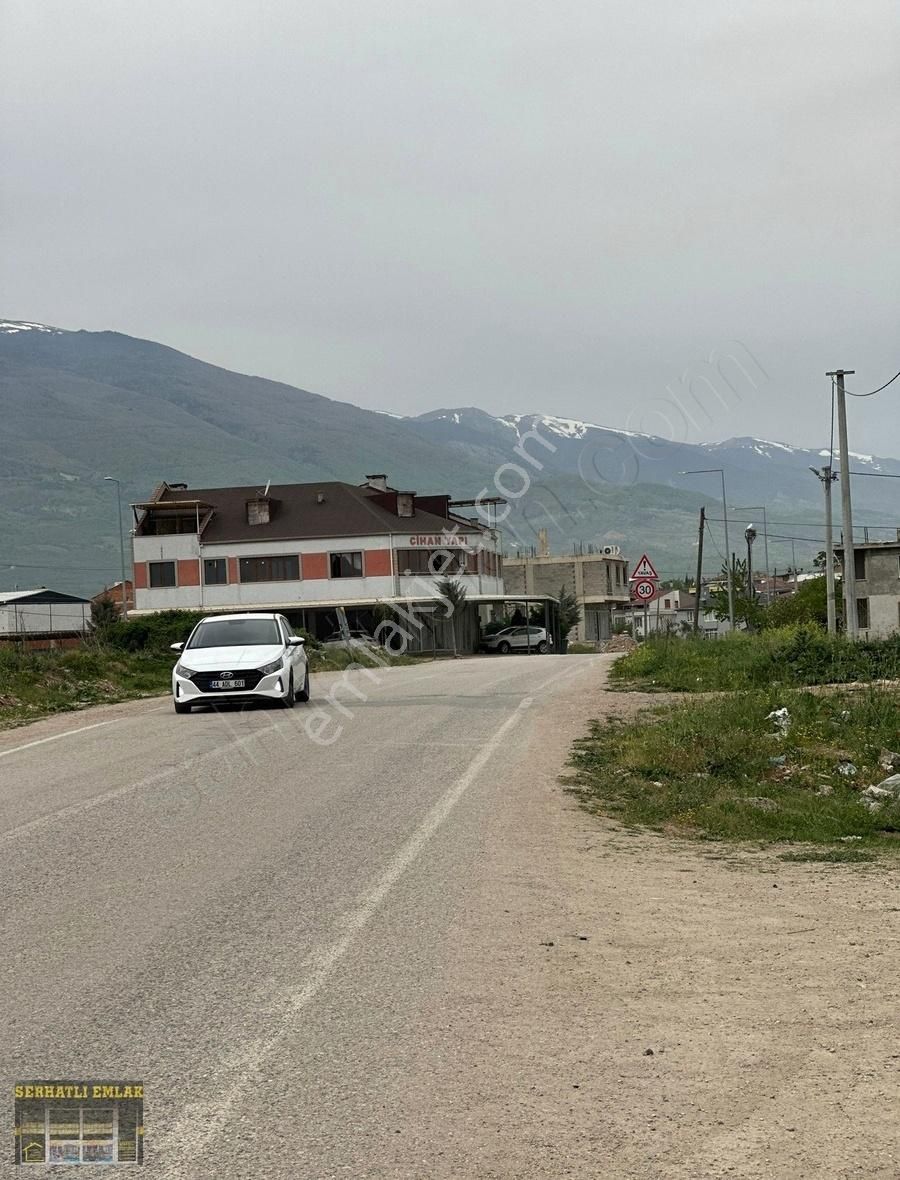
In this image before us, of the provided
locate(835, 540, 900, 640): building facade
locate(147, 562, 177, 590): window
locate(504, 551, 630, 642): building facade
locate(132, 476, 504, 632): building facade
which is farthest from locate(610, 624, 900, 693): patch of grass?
locate(504, 551, 630, 642): building facade

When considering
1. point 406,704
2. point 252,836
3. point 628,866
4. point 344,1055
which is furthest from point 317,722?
point 344,1055

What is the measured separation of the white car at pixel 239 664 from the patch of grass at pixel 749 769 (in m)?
5.54

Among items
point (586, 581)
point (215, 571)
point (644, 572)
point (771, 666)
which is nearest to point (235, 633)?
point (771, 666)

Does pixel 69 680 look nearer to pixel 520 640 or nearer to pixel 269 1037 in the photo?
pixel 269 1037

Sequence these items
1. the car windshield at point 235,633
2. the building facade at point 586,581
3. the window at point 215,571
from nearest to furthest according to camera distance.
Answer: the car windshield at point 235,633
the window at point 215,571
the building facade at point 586,581

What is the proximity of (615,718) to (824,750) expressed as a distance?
19.4 feet

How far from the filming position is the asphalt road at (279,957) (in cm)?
482

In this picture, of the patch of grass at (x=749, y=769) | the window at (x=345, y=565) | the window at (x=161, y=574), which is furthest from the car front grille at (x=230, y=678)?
the window at (x=161, y=574)

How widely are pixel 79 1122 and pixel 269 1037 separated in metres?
1.04

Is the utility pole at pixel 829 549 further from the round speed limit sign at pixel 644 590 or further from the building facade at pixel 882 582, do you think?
the building facade at pixel 882 582

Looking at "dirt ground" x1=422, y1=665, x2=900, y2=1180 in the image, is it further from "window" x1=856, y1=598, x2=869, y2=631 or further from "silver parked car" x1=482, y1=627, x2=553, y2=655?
"window" x1=856, y1=598, x2=869, y2=631

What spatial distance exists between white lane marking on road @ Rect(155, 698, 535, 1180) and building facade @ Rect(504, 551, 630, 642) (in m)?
120

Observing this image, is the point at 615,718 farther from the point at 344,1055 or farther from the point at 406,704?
the point at 344,1055

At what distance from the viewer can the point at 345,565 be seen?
8381 centimetres
